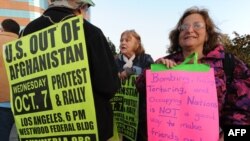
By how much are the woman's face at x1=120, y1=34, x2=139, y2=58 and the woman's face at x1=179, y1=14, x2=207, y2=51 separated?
2016 millimetres

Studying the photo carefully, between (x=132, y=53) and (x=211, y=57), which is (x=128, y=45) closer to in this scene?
(x=132, y=53)

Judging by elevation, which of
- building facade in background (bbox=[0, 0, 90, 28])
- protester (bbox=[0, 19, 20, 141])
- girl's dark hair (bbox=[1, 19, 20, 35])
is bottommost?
protester (bbox=[0, 19, 20, 141])

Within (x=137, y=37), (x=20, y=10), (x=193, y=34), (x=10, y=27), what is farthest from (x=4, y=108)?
(x=20, y=10)

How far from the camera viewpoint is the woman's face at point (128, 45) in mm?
5402

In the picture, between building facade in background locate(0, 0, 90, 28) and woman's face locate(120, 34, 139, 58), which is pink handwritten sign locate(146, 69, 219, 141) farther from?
building facade in background locate(0, 0, 90, 28)

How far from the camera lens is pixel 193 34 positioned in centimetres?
329

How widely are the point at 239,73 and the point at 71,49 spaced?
1222 mm

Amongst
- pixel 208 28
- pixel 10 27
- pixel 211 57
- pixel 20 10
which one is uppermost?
pixel 20 10

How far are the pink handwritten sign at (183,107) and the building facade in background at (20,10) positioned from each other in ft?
198

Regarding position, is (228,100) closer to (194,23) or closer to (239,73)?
(239,73)

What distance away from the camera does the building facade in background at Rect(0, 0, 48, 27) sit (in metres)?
62.9

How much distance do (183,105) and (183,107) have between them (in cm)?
1

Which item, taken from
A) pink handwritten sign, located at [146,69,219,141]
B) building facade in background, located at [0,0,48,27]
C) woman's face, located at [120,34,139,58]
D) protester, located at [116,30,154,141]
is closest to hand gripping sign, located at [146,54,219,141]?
pink handwritten sign, located at [146,69,219,141]

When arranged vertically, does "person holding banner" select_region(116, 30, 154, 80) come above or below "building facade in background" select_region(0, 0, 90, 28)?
below
